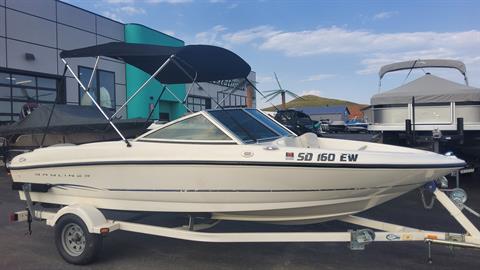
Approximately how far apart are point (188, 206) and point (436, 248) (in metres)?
2.78

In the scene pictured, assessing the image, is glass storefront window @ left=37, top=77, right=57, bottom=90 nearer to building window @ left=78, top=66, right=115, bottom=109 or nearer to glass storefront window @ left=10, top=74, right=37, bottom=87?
glass storefront window @ left=10, top=74, right=37, bottom=87

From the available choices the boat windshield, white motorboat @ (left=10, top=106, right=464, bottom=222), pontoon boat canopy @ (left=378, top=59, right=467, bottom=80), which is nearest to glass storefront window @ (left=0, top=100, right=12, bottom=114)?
white motorboat @ (left=10, top=106, right=464, bottom=222)

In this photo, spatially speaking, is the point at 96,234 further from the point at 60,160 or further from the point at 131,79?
the point at 131,79

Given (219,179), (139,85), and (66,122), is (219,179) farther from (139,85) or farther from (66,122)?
(139,85)

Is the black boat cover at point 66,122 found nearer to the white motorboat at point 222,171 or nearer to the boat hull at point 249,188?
the white motorboat at point 222,171

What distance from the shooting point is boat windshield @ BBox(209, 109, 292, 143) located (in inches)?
181

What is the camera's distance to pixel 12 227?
20.3 ft

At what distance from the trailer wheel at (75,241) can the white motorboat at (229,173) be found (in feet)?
0.93

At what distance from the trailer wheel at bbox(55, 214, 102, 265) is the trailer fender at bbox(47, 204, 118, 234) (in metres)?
0.05

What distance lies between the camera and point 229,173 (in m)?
4.03

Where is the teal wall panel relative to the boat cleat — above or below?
above

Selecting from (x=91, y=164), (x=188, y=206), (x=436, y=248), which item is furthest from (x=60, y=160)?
(x=436, y=248)

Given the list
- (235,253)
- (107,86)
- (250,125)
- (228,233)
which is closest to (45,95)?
(107,86)

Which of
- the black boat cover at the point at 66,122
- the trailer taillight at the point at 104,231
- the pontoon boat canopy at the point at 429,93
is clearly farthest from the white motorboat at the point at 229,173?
the pontoon boat canopy at the point at 429,93
